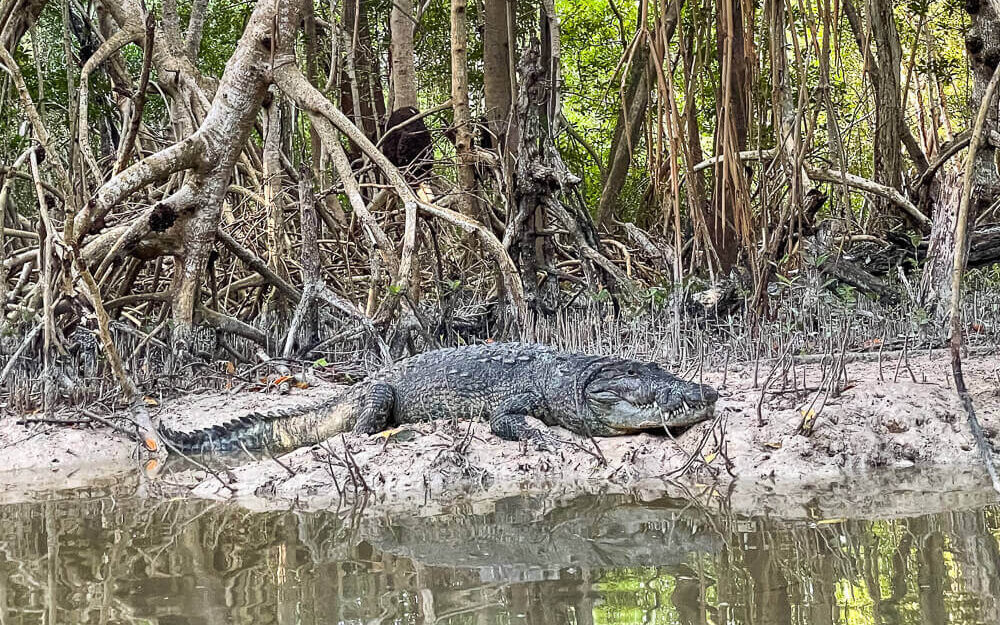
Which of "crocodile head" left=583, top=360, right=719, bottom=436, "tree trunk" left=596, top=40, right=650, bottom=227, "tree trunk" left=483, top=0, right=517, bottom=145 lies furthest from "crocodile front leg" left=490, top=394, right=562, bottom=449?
"tree trunk" left=596, top=40, right=650, bottom=227

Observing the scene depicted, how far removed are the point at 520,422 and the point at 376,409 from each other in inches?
31.3

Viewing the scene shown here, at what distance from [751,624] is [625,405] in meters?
2.17

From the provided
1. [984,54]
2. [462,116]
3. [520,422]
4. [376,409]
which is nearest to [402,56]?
[462,116]

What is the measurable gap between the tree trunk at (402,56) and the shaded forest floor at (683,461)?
5.44 m

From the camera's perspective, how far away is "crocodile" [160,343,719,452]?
13.0 ft

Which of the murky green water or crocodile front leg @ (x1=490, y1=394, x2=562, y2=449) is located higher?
crocodile front leg @ (x1=490, y1=394, x2=562, y2=449)

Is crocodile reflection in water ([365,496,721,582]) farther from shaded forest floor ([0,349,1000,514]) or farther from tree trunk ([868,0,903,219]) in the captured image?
tree trunk ([868,0,903,219])

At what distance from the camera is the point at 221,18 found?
11.7 m

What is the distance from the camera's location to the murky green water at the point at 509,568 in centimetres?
199

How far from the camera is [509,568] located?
2379mm

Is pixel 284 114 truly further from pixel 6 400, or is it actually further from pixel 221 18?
pixel 6 400

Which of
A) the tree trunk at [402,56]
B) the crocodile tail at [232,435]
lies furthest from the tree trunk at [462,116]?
the crocodile tail at [232,435]

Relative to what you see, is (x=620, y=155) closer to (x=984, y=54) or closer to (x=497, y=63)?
(x=497, y=63)

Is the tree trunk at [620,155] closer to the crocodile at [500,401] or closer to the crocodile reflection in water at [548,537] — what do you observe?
the crocodile at [500,401]
